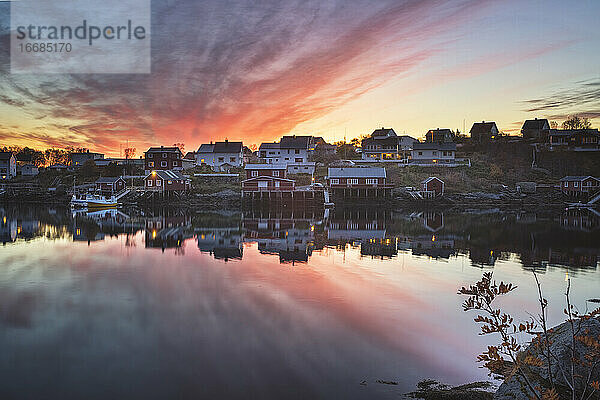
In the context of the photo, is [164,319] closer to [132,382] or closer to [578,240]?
[132,382]

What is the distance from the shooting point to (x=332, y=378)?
28.9ft

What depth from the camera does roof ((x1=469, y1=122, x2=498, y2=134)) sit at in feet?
313

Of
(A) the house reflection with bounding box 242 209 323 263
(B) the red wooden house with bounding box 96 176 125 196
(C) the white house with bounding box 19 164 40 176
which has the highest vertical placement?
(C) the white house with bounding box 19 164 40 176

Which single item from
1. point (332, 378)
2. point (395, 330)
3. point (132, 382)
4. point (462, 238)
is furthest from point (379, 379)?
point (462, 238)

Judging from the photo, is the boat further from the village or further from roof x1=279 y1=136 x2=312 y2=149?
roof x1=279 y1=136 x2=312 y2=149

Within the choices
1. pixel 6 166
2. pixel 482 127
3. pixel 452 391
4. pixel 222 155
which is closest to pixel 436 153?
pixel 482 127

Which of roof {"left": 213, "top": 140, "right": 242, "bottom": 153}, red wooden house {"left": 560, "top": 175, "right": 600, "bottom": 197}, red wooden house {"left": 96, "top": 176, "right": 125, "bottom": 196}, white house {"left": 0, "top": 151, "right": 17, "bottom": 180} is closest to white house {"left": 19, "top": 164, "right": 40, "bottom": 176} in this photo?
white house {"left": 0, "top": 151, "right": 17, "bottom": 180}

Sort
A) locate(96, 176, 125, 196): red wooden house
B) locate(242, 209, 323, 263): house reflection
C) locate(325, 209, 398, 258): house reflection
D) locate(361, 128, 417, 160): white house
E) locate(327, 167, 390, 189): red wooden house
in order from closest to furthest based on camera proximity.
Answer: locate(242, 209, 323, 263): house reflection < locate(325, 209, 398, 258): house reflection < locate(327, 167, 390, 189): red wooden house < locate(96, 176, 125, 196): red wooden house < locate(361, 128, 417, 160): white house

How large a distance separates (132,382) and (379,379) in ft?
18.0

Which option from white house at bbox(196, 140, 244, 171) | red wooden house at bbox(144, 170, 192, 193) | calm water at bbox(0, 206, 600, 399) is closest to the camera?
calm water at bbox(0, 206, 600, 399)

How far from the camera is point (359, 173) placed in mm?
65750

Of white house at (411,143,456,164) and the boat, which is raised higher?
white house at (411,143,456,164)

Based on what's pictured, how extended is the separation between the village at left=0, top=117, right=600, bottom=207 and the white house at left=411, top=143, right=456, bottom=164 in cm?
20

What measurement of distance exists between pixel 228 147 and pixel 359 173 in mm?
31406
